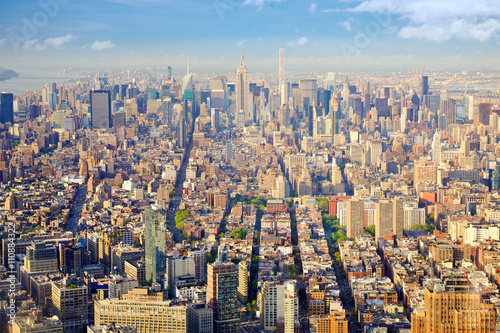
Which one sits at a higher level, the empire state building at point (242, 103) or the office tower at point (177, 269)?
the empire state building at point (242, 103)

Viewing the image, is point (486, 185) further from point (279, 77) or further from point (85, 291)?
point (85, 291)

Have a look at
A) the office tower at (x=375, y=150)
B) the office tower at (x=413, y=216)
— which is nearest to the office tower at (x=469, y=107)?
the office tower at (x=375, y=150)

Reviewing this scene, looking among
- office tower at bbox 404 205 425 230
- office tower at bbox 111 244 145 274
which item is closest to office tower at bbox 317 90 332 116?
office tower at bbox 404 205 425 230

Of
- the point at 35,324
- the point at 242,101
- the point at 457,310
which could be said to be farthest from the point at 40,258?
the point at 242,101

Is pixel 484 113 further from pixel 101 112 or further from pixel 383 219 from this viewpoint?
pixel 101 112

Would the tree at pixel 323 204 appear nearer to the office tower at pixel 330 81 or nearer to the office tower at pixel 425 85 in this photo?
the office tower at pixel 330 81

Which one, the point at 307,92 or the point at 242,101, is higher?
the point at 307,92
